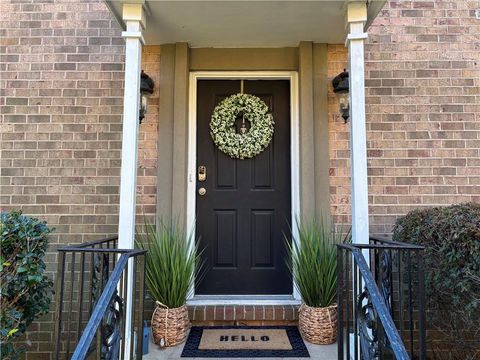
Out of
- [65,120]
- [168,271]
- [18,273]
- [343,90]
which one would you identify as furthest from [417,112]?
[18,273]

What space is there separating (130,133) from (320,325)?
1.91m

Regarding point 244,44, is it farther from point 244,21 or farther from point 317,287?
point 317,287

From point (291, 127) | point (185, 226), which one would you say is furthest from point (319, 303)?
point (291, 127)

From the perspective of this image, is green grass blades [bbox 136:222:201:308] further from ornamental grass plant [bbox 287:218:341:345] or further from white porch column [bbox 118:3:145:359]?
ornamental grass plant [bbox 287:218:341:345]

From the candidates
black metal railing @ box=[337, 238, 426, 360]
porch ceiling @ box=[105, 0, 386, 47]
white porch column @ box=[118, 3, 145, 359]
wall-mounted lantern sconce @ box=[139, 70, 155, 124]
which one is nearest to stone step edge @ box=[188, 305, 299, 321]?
white porch column @ box=[118, 3, 145, 359]

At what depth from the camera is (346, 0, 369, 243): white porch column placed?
252cm

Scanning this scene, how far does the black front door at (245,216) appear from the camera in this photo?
10.8 feet

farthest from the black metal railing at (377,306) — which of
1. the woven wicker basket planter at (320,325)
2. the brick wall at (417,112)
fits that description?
the brick wall at (417,112)

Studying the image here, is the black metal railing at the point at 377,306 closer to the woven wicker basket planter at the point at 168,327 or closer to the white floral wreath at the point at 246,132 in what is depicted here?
the woven wicker basket planter at the point at 168,327

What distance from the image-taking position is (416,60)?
3.33 m

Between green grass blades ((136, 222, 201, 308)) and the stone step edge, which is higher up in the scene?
green grass blades ((136, 222, 201, 308))

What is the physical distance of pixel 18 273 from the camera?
244cm

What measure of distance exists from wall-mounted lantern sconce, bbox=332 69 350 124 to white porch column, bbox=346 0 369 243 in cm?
50

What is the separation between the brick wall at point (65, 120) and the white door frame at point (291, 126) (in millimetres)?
313
